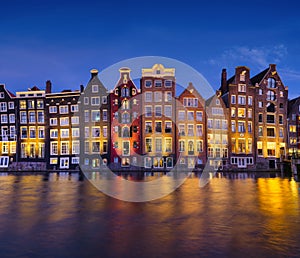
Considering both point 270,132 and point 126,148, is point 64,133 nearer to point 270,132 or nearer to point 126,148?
point 126,148

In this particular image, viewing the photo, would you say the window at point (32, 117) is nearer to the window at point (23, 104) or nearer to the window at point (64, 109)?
the window at point (23, 104)

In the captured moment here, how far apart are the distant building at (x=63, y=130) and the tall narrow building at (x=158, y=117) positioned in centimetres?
1530

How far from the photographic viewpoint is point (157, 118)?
64.2 meters

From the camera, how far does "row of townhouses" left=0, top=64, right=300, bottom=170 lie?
63.9m

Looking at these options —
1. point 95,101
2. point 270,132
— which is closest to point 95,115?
point 95,101

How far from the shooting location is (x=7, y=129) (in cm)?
6944

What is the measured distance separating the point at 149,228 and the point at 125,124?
5030 cm

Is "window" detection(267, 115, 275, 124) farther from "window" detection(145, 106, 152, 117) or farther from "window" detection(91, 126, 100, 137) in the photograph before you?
"window" detection(91, 126, 100, 137)

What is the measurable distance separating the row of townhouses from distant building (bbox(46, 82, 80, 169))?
22 cm

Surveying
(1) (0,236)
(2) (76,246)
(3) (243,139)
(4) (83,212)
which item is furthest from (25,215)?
(3) (243,139)

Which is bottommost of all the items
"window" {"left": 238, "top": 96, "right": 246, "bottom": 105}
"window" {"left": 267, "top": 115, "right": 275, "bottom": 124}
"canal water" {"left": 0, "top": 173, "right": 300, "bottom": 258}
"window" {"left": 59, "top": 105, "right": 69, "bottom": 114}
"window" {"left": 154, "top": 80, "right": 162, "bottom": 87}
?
"canal water" {"left": 0, "top": 173, "right": 300, "bottom": 258}

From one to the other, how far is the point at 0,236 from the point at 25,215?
4495 mm

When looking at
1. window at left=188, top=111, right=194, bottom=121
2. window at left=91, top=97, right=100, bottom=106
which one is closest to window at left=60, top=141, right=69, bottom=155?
window at left=91, top=97, right=100, bottom=106

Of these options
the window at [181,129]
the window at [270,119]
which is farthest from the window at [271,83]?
the window at [181,129]
